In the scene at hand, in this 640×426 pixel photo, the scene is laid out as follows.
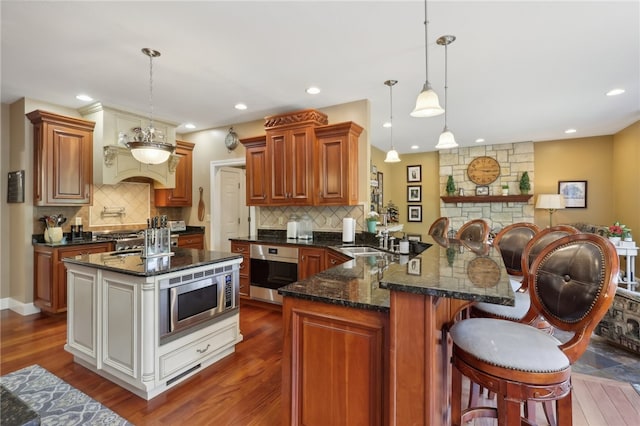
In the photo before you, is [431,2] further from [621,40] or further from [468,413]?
[468,413]

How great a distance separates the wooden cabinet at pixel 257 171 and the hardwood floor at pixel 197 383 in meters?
1.85

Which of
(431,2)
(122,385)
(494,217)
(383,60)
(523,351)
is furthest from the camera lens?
(494,217)

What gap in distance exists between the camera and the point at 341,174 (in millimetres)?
3824

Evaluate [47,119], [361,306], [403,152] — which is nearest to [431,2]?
[361,306]

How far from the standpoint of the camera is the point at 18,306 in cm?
395

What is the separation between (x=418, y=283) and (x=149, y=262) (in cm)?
207

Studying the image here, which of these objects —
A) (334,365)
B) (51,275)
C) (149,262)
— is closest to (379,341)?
(334,365)

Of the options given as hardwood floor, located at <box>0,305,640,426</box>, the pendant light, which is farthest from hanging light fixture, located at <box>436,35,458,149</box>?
hardwood floor, located at <box>0,305,640,426</box>

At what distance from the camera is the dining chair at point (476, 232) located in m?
3.12

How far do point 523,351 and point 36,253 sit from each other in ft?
17.0

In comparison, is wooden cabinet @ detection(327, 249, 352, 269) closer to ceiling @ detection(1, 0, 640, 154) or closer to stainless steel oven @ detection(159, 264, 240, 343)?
stainless steel oven @ detection(159, 264, 240, 343)

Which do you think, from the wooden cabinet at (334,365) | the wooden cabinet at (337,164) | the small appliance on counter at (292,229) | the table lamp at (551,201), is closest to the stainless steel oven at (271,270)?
the small appliance on counter at (292,229)

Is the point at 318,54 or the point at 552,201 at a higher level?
the point at 318,54

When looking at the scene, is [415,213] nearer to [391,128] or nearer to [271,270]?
[391,128]
